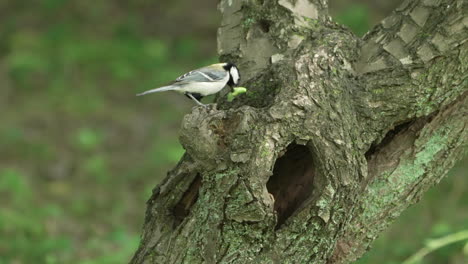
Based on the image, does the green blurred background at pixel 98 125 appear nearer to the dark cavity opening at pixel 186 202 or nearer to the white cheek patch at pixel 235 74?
the white cheek patch at pixel 235 74

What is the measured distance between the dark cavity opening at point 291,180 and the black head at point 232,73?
46 cm

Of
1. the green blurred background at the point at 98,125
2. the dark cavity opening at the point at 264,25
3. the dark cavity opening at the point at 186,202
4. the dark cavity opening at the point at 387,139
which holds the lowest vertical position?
the dark cavity opening at the point at 387,139

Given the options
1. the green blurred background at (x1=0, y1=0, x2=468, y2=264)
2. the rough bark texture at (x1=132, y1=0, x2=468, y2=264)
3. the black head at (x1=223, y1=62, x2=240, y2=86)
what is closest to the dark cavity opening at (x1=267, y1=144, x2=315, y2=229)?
the rough bark texture at (x1=132, y1=0, x2=468, y2=264)

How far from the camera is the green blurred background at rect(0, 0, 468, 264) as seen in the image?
18.3 ft

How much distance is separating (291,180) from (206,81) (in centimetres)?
84

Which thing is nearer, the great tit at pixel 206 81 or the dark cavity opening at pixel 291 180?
the dark cavity opening at pixel 291 180

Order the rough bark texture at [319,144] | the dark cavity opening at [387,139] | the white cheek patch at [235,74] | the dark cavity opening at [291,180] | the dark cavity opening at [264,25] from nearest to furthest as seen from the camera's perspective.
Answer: the rough bark texture at [319,144]
the dark cavity opening at [291,180]
the dark cavity opening at [387,139]
the white cheek patch at [235,74]
the dark cavity opening at [264,25]

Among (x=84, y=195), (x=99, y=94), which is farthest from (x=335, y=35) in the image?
(x=99, y=94)

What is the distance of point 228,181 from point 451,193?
14.0ft

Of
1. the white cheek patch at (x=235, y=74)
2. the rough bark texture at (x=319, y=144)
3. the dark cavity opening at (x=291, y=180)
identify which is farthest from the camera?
the white cheek patch at (x=235, y=74)

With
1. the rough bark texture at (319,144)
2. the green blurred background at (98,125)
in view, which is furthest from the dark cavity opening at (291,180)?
the green blurred background at (98,125)

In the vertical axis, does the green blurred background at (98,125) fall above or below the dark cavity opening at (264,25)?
above

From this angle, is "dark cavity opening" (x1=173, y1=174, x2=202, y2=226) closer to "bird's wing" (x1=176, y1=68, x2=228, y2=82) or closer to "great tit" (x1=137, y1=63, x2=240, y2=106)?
"great tit" (x1=137, y1=63, x2=240, y2=106)

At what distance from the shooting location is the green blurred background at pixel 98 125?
5.58m
